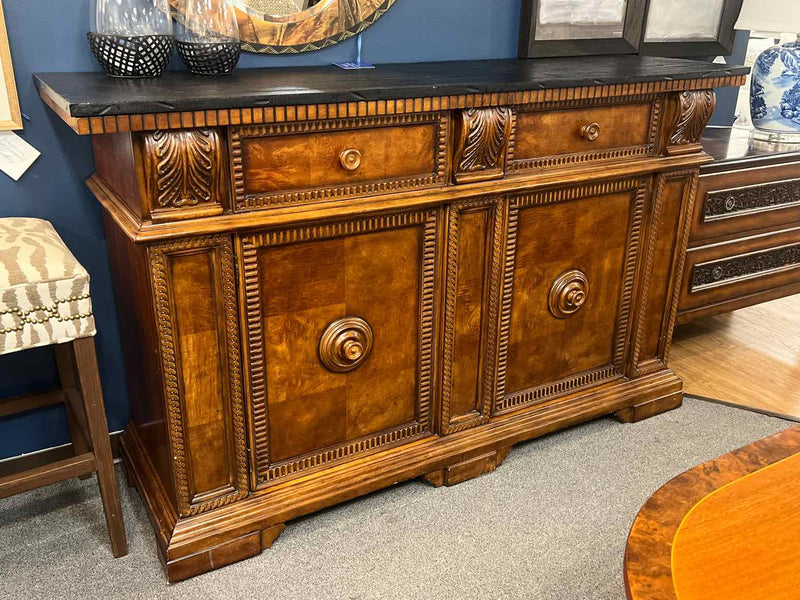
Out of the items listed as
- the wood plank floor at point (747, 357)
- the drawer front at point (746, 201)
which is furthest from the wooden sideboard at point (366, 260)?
the wood plank floor at point (747, 357)

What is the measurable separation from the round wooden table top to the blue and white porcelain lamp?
1818 millimetres

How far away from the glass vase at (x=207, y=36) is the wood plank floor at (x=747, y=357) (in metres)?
1.79

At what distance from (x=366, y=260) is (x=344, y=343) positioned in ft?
0.64

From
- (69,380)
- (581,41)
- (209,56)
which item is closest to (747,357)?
(581,41)

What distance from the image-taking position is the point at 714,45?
8.73 ft

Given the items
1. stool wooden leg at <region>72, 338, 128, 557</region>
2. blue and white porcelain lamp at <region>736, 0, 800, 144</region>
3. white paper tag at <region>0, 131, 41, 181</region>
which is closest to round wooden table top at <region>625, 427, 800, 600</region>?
stool wooden leg at <region>72, 338, 128, 557</region>

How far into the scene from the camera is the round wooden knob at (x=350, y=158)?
1.59 metres

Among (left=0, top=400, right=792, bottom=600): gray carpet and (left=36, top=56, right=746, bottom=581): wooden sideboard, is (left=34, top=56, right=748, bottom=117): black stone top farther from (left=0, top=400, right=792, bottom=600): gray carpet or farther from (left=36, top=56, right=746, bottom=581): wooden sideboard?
(left=0, top=400, right=792, bottom=600): gray carpet

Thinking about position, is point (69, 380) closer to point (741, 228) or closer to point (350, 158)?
point (350, 158)

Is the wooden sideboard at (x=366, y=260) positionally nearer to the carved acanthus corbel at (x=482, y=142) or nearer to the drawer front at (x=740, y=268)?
the carved acanthus corbel at (x=482, y=142)

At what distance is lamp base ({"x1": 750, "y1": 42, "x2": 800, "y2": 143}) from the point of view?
270cm

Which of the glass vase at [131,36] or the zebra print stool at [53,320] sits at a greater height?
the glass vase at [131,36]

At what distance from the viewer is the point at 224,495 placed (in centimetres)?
173

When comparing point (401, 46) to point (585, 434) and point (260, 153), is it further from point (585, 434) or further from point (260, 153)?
point (585, 434)
